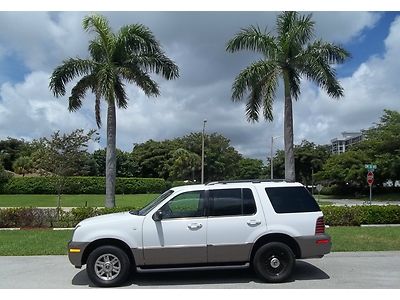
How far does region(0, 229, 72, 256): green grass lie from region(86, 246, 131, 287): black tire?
3757mm

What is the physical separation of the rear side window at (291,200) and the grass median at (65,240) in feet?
11.7

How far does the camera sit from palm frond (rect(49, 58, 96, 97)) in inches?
763

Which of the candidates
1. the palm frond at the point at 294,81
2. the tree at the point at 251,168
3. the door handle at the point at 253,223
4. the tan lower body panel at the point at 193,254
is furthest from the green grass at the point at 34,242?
the tree at the point at 251,168

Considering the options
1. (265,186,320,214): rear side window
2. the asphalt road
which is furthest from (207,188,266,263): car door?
the asphalt road

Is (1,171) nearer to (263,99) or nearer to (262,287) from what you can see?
(263,99)

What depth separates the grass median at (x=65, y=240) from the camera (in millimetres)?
11555

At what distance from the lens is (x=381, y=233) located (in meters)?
14.2

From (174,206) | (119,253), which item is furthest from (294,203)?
(119,253)

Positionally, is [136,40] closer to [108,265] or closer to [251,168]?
[108,265]

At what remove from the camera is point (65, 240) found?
13461mm

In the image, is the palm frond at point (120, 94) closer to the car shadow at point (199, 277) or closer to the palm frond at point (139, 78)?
the palm frond at point (139, 78)

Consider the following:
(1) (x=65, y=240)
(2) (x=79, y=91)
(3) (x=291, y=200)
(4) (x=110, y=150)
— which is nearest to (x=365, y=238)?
(3) (x=291, y=200)

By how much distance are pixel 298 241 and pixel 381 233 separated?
23.9 feet

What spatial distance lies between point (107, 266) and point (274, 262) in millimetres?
2811
